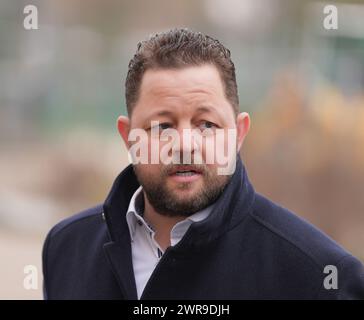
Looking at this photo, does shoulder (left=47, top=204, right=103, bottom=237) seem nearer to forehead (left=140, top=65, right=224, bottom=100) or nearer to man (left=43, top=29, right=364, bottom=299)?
man (left=43, top=29, right=364, bottom=299)

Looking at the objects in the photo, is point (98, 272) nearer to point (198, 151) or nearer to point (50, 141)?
point (198, 151)

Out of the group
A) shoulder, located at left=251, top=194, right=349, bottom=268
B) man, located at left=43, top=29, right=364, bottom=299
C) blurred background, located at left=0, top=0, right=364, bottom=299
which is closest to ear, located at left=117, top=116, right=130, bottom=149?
man, located at left=43, top=29, right=364, bottom=299

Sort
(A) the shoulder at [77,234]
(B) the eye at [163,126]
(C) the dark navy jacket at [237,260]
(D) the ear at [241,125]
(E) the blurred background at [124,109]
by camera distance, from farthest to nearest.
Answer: (E) the blurred background at [124,109]
(A) the shoulder at [77,234]
(D) the ear at [241,125]
(B) the eye at [163,126]
(C) the dark navy jacket at [237,260]

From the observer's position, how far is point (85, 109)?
8.19 meters

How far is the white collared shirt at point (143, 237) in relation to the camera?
2.03 metres

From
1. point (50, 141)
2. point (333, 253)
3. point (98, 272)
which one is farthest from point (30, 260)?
point (333, 253)

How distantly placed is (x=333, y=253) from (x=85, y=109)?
21.3 feet

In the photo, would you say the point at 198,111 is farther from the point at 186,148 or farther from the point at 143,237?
the point at 143,237

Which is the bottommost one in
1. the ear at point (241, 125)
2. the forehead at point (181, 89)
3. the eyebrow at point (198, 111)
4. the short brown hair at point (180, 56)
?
the ear at point (241, 125)

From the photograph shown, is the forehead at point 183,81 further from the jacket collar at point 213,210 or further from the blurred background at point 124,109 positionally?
the blurred background at point 124,109

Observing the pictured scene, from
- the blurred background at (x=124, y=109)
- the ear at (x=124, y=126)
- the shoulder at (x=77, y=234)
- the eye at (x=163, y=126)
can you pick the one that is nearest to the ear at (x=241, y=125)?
the eye at (x=163, y=126)

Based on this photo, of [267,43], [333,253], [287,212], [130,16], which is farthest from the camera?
[130,16]

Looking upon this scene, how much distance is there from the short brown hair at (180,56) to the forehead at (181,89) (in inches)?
0.8

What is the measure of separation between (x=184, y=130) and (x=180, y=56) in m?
0.23
